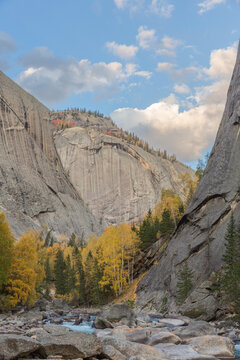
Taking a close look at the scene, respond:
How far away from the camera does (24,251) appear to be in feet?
117

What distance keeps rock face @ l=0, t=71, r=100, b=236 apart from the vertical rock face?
192 ft

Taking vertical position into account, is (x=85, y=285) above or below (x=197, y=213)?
below

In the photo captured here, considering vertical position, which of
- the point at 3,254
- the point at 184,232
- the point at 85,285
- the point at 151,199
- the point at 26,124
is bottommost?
the point at 85,285

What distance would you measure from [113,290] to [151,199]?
105 metres

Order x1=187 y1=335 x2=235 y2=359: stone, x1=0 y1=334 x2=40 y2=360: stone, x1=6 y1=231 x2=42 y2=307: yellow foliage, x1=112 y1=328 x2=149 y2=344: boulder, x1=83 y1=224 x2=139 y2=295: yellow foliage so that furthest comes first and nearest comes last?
x1=83 y1=224 x2=139 y2=295: yellow foliage → x1=6 y1=231 x2=42 y2=307: yellow foliage → x1=112 y1=328 x2=149 y2=344: boulder → x1=187 y1=335 x2=235 y2=359: stone → x1=0 y1=334 x2=40 y2=360: stone

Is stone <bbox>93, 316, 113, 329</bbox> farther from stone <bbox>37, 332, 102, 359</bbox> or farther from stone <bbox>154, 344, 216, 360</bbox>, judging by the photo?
stone <bbox>37, 332, 102, 359</bbox>

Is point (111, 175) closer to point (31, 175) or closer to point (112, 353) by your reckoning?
point (31, 175)

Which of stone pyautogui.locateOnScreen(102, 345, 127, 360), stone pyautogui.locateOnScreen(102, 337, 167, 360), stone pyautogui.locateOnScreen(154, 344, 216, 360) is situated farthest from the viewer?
stone pyautogui.locateOnScreen(154, 344, 216, 360)

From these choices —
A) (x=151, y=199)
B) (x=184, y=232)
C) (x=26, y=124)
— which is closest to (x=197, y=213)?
(x=184, y=232)

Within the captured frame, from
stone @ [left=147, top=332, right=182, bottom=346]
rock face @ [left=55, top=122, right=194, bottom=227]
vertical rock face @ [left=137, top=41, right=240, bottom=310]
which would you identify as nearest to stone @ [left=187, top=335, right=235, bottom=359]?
stone @ [left=147, top=332, right=182, bottom=346]

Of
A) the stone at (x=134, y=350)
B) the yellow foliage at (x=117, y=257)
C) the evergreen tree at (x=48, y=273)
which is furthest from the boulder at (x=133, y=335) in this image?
the evergreen tree at (x=48, y=273)

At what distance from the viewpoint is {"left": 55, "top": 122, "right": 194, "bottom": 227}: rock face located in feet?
488

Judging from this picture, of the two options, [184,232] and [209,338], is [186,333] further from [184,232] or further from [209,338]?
[184,232]

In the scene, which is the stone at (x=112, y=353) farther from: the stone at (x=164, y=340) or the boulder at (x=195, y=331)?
the boulder at (x=195, y=331)
